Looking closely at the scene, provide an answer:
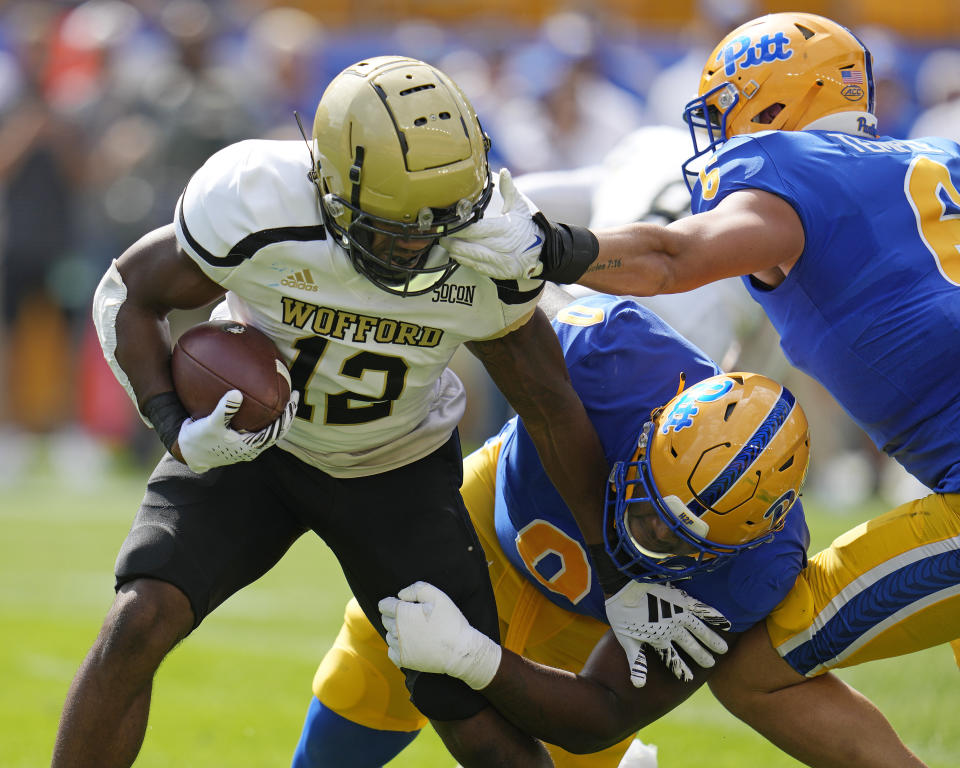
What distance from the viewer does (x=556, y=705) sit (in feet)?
9.87

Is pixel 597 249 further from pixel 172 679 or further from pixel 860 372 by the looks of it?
pixel 172 679

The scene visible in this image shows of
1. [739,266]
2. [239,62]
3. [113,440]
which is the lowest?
[113,440]

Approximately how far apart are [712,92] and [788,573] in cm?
127

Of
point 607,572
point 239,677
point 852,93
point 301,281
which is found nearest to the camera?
point 301,281

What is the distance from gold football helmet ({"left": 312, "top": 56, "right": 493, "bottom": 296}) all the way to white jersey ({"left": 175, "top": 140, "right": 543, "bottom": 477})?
62 millimetres

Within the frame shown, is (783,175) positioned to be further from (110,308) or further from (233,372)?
(110,308)

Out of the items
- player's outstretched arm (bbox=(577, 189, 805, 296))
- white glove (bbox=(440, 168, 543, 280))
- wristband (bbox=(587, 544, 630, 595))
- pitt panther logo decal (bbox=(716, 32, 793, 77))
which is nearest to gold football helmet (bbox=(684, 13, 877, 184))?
pitt panther logo decal (bbox=(716, 32, 793, 77))

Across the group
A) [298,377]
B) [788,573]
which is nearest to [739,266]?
[788,573]

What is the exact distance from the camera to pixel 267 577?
21.6ft

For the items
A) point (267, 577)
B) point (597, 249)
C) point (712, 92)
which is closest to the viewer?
point (597, 249)

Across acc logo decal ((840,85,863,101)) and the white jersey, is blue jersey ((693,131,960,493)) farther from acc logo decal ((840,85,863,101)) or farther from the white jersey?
the white jersey

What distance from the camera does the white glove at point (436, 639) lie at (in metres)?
2.92

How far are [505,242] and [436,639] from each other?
887 mm

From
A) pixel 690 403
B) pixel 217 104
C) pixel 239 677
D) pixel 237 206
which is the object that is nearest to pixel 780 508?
pixel 690 403
